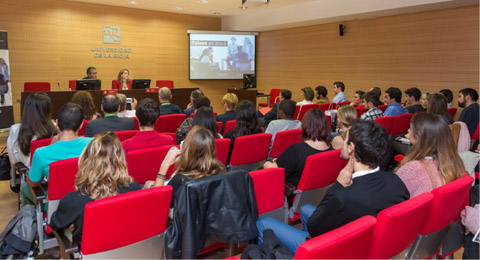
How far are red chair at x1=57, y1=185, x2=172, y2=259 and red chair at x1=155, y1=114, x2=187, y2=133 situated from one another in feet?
10.6

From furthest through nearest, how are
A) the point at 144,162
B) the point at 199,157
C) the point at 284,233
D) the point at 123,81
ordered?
the point at 123,81
the point at 144,162
the point at 199,157
the point at 284,233

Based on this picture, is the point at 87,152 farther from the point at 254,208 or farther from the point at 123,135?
the point at 123,135

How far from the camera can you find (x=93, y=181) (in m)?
2.00

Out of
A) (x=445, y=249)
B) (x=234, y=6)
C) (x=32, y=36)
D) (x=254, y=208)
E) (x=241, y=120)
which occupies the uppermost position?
(x=234, y=6)

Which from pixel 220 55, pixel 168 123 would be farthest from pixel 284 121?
pixel 220 55

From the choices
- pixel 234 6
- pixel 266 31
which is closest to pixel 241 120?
pixel 234 6

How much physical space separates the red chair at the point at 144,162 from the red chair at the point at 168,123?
212cm

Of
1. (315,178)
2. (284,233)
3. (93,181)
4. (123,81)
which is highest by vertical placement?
(123,81)

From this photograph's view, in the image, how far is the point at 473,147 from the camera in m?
4.88

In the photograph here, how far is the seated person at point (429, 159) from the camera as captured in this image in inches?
92.4

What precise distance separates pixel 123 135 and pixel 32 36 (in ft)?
24.5

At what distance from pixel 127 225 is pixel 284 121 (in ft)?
9.76

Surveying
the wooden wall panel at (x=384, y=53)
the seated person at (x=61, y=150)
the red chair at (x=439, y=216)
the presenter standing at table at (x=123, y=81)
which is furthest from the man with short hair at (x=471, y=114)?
the presenter standing at table at (x=123, y=81)

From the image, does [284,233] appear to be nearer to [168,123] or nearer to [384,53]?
[168,123]
